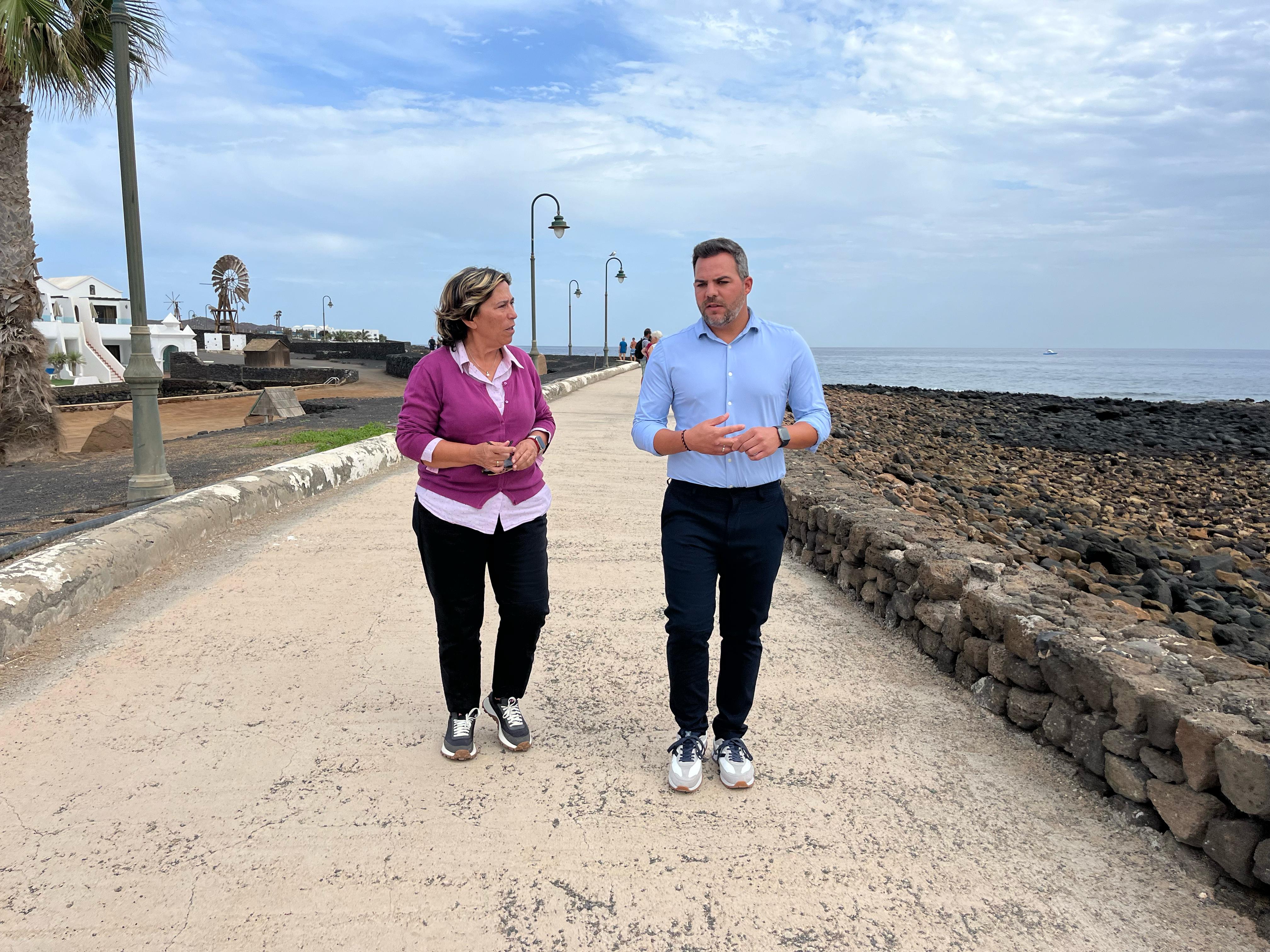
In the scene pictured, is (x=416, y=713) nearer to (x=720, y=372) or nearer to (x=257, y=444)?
(x=720, y=372)

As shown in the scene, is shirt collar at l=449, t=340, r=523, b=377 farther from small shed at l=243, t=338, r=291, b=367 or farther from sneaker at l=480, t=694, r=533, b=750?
small shed at l=243, t=338, r=291, b=367

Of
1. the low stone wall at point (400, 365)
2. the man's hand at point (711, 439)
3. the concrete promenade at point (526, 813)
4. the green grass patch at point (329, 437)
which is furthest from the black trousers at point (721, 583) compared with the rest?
the low stone wall at point (400, 365)

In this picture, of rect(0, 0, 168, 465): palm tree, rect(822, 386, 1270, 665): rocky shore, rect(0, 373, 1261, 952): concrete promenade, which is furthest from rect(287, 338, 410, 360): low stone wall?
rect(0, 373, 1261, 952): concrete promenade

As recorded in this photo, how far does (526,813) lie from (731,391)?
1.51 m

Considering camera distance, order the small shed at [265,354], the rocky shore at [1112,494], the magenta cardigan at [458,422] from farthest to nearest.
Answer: the small shed at [265,354], the rocky shore at [1112,494], the magenta cardigan at [458,422]

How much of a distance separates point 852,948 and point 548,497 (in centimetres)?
168

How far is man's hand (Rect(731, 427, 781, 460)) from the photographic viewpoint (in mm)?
2598

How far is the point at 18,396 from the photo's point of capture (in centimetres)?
1313

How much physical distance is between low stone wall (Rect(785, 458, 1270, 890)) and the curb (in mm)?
4240

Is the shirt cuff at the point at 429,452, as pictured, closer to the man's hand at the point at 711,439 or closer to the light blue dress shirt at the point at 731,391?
the light blue dress shirt at the point at 731,391

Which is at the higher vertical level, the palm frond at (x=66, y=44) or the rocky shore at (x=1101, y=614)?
the palm frond at (x=66, y=44)

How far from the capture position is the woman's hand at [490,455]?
2.73 metres

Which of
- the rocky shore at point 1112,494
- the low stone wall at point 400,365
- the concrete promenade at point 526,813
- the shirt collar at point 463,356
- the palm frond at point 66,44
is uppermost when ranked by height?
the palm frond at point 66,44

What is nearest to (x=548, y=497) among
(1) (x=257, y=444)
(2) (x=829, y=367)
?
(1) (x=257, y=444)
